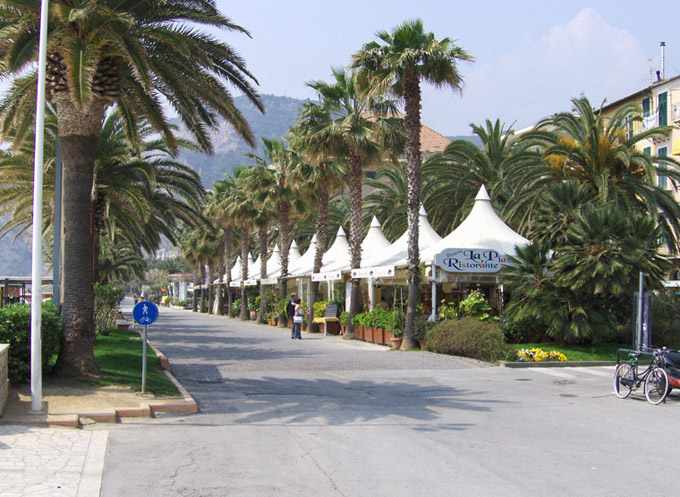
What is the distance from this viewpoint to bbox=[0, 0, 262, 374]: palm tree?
1226 cm

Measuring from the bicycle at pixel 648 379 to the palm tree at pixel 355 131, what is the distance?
1547 centimetres

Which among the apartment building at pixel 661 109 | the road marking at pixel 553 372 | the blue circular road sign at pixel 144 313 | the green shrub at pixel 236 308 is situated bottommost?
the green shrub at pixel 236 308

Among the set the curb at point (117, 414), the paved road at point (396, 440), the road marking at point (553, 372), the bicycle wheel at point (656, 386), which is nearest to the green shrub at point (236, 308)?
the road marking at point (553, 372)

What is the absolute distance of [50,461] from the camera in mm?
7680

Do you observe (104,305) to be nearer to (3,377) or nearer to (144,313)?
(144,313)

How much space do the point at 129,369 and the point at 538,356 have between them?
11136 mm

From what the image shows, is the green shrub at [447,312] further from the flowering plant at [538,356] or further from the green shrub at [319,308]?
the green shrub at [319,308]

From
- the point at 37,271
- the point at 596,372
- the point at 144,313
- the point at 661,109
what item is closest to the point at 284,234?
the point at 661,109

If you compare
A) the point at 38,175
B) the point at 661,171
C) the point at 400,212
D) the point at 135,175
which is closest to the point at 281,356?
the point at 135,175

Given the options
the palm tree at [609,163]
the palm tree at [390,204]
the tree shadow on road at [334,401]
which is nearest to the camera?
the tree shadow on road at [334,401]

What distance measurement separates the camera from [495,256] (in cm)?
2414

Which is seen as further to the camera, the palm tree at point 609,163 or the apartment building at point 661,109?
the apartment building at point 661,109

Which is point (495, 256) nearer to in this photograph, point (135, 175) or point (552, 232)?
point (552, 232)

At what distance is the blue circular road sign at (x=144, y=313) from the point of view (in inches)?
482
